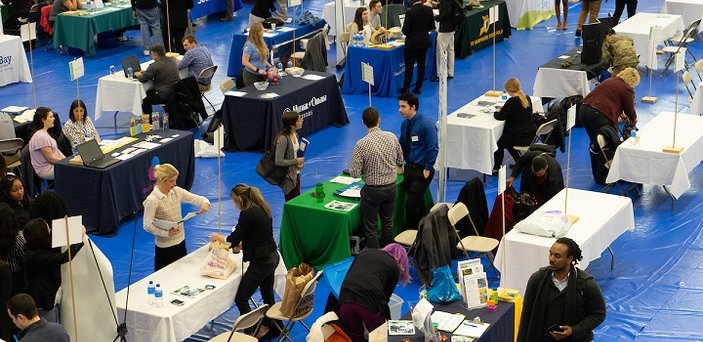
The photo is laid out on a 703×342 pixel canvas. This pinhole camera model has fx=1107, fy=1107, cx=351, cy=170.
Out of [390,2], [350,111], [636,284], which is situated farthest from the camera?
[390,2]

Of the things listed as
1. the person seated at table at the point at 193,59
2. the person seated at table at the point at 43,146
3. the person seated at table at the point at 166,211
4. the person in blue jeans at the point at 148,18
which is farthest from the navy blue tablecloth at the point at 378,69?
the person seated at table at the point at 166,211

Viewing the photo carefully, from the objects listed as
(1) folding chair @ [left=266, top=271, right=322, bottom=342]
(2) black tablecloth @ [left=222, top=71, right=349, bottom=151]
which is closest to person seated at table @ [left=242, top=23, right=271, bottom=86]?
(2) black tablecloth @ [left=222, top=71, right=349, bottom=151]

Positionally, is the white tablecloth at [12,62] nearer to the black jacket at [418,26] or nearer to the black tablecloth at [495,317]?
the black jacket at [418,26]

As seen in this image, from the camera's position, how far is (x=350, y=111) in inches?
556

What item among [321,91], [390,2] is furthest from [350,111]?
[390,2]

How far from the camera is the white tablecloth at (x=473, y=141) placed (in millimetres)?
11375

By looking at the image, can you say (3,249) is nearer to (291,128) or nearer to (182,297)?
(182,297)

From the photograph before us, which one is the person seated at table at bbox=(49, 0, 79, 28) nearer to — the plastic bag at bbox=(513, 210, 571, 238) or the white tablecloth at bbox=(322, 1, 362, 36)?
the white tablecloth at bbox=(322, 1, 362, 36)

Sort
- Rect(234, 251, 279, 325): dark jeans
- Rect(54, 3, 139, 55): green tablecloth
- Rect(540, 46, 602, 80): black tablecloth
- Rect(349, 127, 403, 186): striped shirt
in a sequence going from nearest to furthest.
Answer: Rect(234, 251, 279, 325): dark jeans → Rect(349, 127, 403, 186): striped shirt → Rect(540, 46, 602, 80): black tablecloth → Rect(54, 3, 139, 55): green tablecloth

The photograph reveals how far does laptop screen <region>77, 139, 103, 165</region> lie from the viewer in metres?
10.0

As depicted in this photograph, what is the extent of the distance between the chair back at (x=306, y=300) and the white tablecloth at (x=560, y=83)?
6.70 metres

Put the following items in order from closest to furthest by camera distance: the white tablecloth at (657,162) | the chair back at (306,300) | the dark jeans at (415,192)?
the chair back at (306,300) → the dark jeans at (415,192) → the white tablecloth at (657,162)

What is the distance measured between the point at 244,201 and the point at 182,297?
0.80 meters

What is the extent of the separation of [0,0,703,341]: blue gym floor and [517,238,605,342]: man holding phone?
6.20ft
